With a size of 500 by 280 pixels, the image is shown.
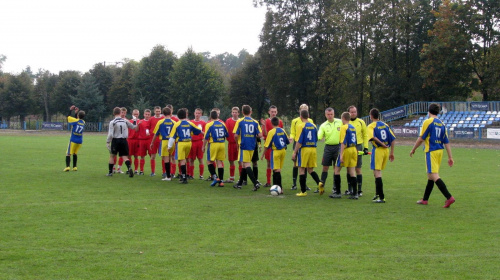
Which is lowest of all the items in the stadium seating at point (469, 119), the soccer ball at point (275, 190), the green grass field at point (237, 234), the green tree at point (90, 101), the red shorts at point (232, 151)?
the green grass field at point (237, 234)

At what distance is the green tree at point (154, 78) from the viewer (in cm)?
6900

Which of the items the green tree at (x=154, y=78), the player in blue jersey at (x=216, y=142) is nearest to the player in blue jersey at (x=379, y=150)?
the player in blue jersey at (x=216, y=142)

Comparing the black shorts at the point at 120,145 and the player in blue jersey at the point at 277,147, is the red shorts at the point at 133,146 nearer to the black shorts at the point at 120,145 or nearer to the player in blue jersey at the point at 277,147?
the black shorts at the point at 120,145

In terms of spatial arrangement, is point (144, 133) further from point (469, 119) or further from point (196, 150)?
point (469, 119)

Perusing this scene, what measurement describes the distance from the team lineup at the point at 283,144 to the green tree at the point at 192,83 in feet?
162

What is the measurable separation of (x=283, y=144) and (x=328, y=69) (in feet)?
139

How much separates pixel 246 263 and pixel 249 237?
4.26 ft

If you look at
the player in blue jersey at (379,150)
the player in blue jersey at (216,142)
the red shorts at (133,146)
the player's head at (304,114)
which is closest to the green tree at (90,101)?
the red shorts at (133,146)

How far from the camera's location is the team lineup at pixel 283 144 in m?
10.4

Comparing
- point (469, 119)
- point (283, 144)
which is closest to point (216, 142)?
point (283, 144)

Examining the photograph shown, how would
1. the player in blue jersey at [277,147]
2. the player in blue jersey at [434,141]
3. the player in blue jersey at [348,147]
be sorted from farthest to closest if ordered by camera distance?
the player in blue jersey at [277,147] → the player in blue jersey at [348,147] → the player in blue jersey at [434,141]

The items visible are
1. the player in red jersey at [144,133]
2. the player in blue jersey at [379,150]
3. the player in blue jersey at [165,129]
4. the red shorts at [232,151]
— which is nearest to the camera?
the player in blue jersey at [379,150]

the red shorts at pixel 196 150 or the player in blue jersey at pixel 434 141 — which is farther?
the red shorts at pixel 196 150

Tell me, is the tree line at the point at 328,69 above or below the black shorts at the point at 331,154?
above
